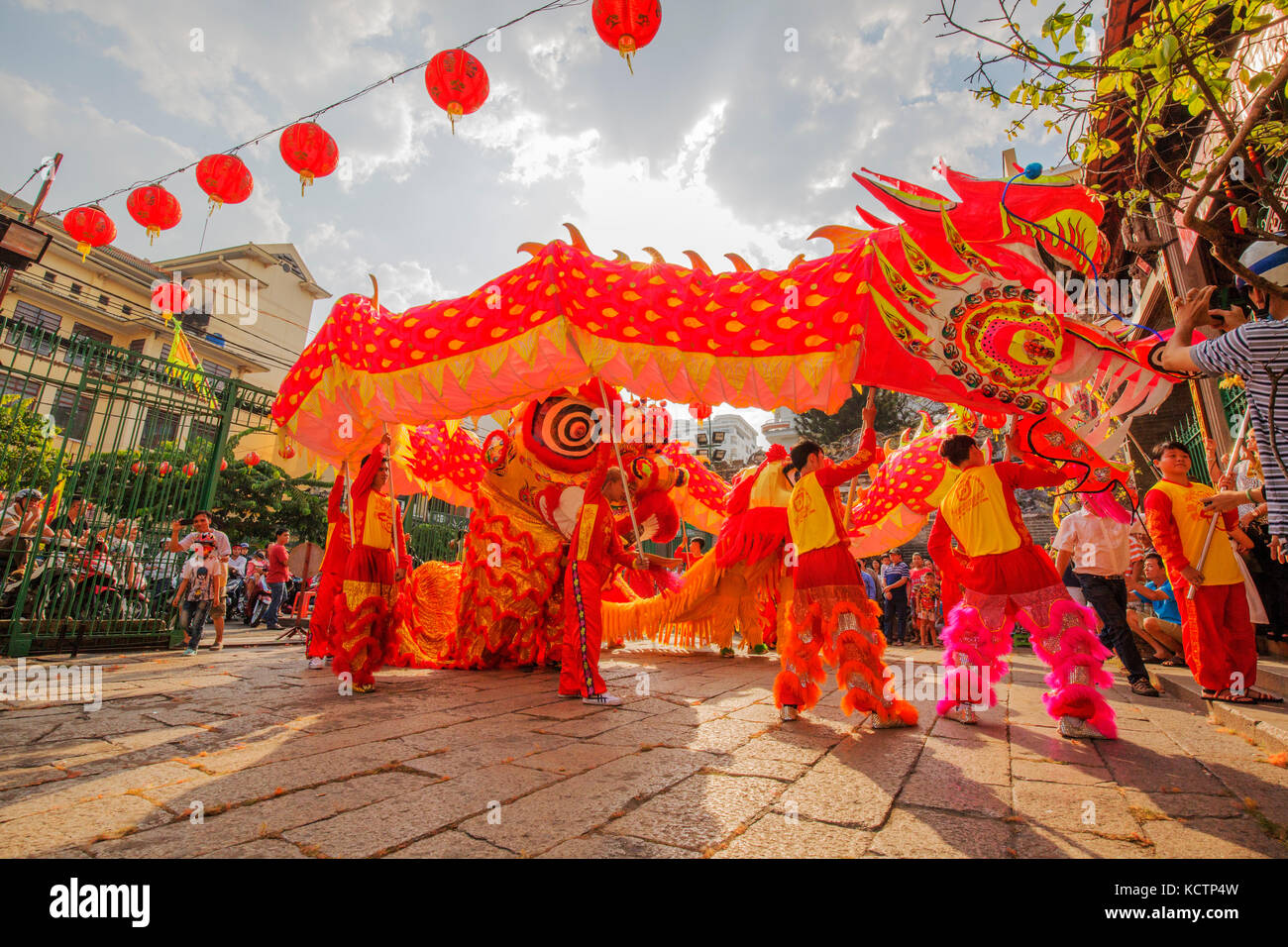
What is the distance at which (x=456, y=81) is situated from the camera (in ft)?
19.7

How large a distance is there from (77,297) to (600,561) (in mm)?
26085

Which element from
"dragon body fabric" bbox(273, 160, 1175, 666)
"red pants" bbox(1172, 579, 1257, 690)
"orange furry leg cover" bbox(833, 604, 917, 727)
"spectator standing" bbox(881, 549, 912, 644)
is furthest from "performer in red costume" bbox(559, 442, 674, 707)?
"spectator standing" bbox(881, 549, 912, 644)

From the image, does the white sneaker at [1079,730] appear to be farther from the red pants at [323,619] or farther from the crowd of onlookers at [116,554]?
the crowd of onlookers at [116,554]

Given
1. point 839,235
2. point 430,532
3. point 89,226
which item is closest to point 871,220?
point 839,235

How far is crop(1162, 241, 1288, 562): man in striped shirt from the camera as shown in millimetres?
2096

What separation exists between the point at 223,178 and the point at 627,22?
516 centimetres

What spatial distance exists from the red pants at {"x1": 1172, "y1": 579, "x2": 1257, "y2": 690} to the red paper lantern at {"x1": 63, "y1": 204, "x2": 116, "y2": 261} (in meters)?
12.1

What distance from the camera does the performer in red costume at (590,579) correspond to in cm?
402

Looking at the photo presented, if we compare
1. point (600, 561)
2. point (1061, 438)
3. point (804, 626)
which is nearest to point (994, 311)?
point (1061, 438)

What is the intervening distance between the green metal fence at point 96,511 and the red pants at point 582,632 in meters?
4.54

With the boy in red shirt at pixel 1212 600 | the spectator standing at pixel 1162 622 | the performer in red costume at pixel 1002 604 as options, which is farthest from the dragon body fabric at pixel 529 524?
the spectator standing at pixel 1162 622

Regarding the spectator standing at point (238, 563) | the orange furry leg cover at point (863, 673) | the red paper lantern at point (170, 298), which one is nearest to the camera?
the orange furry leg cover at point (863, 673)

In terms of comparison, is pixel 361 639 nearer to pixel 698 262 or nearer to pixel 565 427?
pixel 565 427
